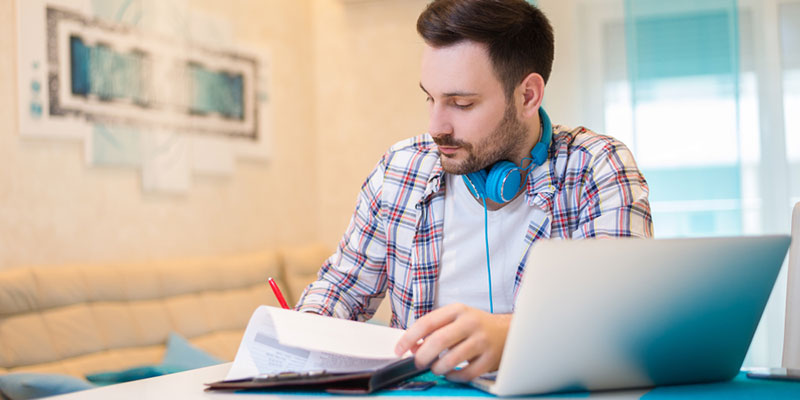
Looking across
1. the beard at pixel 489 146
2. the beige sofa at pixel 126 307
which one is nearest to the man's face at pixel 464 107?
Result: the beard at pixel 489 146

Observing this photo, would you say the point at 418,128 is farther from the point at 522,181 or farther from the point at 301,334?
the point at 301,334

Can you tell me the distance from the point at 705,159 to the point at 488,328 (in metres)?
2.66

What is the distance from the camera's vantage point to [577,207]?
1.36 metres

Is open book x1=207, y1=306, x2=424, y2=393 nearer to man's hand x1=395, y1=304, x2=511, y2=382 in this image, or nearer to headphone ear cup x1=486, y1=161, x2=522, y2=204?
man's hand x1=395, y1=304, x2=511, y2=382

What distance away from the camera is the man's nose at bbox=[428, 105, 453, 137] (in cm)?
138

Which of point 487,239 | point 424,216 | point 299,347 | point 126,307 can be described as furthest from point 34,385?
point 299,347

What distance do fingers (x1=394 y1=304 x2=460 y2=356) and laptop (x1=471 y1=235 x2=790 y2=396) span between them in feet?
0.26

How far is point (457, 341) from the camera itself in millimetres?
852

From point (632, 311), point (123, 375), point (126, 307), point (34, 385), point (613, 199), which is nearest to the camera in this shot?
point (632, 311)

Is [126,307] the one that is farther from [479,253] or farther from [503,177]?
[503,177]

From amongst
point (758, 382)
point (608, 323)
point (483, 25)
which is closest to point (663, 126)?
point (483, 25)

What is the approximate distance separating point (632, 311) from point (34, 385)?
1.83 metres

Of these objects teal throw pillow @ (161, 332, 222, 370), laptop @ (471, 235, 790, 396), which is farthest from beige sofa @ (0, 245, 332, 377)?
laptop @ (471, 235, 790, 396)

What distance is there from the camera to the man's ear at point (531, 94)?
1451mm
